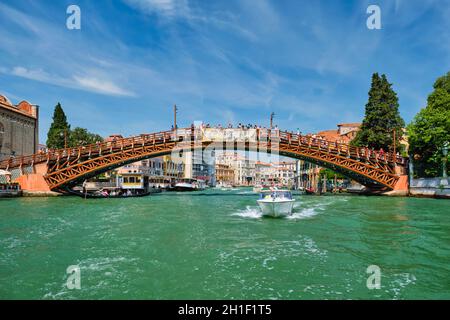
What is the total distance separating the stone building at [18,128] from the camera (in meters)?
43.2

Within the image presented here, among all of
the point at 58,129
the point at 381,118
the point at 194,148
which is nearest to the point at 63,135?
the point at 58,129

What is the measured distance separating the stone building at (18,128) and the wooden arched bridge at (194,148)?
28.0ft

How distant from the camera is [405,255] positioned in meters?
9.65

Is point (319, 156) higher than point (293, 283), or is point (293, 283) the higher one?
point (319, 156)

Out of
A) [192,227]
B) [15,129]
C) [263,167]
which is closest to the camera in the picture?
[192,227]

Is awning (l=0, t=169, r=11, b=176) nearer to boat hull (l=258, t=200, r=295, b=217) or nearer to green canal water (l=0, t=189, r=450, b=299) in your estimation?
green canal water (l=0, t=189, r=450, b=299)

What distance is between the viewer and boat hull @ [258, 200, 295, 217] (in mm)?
17823

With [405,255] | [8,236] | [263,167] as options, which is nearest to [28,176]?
[8,236]

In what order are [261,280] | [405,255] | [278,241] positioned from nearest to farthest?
[261,280]
[405,255]
[278,241]

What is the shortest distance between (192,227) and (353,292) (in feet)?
30.1

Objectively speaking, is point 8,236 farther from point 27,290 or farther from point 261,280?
point 261,280
